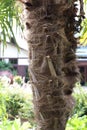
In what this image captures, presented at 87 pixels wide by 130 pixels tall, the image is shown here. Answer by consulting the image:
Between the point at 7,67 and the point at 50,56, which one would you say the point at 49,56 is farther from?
the point at 7,67

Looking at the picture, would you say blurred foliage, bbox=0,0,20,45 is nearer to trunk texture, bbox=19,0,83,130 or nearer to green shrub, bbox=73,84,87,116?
trunk texture, bbox=19,0,83,130

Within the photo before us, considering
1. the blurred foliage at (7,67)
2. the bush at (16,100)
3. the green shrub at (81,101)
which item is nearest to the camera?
the green shrub at (81,101)

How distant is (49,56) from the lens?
2.14 meters

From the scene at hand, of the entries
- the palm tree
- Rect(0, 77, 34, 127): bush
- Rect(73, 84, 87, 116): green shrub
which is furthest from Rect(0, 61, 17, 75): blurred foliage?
the palm tree

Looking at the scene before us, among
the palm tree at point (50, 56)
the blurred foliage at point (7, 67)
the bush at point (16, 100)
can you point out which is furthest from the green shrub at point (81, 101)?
the blurred foliage at point (7, 67)

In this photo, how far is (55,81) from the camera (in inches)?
→ 85.2

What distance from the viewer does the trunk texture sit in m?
2.12

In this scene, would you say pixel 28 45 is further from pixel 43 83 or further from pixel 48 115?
pixel 48 115

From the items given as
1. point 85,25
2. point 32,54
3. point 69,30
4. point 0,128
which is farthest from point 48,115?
point 0,128

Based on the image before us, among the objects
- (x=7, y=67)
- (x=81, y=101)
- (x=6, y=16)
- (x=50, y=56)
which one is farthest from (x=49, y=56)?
(x=7, y=67)

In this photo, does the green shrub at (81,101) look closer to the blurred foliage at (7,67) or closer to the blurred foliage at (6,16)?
the blurred foliage at (6,16)

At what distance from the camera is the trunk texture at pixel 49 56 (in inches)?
83.4

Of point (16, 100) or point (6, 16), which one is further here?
point (16, 100)

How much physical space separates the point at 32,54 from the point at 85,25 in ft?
A: 2.05
